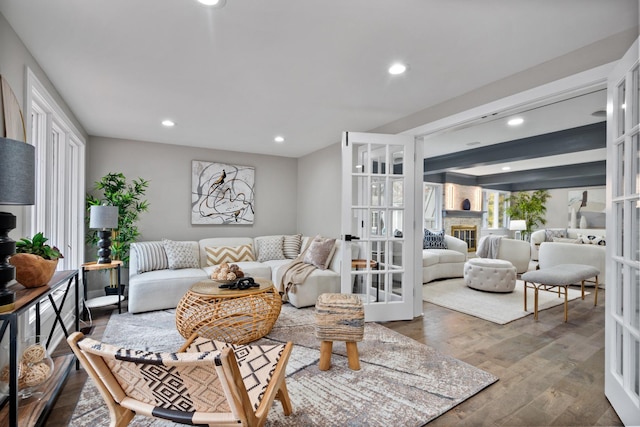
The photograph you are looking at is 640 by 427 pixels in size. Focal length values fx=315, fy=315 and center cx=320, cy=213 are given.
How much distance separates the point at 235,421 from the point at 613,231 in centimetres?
228

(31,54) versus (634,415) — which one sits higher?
(31,54)

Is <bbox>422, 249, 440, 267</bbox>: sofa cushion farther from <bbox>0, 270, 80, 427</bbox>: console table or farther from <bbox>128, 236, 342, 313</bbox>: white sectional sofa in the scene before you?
<bbox>0, 270, 80, 427</bbox>: console table

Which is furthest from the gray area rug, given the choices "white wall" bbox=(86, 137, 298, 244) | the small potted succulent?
the small potted succulent

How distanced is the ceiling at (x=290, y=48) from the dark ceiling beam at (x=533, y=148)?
2212 millimetres

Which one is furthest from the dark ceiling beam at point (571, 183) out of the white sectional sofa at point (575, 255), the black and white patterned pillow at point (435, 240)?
the black and white patterned pillow at point (435, 240)

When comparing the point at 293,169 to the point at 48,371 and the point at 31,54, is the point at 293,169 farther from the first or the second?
the point at 48,371

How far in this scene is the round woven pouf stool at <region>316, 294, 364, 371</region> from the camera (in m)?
2.32

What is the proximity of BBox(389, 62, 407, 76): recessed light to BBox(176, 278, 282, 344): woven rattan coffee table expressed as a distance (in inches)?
86.1

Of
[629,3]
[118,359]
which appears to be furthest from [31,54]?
[629,3]

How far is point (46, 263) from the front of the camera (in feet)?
6.07

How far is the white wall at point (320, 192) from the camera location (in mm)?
4766

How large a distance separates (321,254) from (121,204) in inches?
110

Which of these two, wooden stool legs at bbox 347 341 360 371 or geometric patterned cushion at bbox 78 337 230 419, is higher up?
geometric patterned cushion at bbox 78 337 230 419

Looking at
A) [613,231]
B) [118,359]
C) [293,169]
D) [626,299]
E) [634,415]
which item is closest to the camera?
[118,359]
